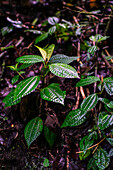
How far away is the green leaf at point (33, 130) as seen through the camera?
100 cm

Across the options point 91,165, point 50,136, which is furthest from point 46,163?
point 91,165

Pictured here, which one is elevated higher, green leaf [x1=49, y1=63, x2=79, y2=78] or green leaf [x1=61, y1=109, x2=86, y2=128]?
green leaf [x1=49, y1=63, x2=79, y2=78]

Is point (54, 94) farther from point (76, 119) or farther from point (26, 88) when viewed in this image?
point (76, 119)

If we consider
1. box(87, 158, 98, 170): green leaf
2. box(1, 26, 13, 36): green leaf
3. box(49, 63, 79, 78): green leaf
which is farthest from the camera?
box(1, 26, 13, 36): green leaf

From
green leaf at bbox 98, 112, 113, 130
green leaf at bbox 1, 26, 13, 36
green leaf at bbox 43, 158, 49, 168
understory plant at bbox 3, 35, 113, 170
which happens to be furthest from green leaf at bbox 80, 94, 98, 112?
green leaf at bbox 1, 26, 13, 36

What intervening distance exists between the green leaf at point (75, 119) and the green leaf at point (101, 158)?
0.81ft

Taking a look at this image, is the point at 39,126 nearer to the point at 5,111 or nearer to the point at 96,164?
the point at 5,111

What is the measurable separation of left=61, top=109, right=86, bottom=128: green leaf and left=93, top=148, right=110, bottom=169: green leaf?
9.8 inches

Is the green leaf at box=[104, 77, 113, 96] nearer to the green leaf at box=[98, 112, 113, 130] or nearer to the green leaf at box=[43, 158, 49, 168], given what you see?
the green leaf at box=[98, 112, 113, 130]

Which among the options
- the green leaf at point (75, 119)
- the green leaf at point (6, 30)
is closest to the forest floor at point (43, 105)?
the green leaf at point (6, 30)

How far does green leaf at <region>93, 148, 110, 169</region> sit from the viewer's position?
956 mm

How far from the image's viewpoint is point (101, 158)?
0.99 m

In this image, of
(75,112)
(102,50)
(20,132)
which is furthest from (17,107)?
(102,50)

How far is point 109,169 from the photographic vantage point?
99 centimetres
